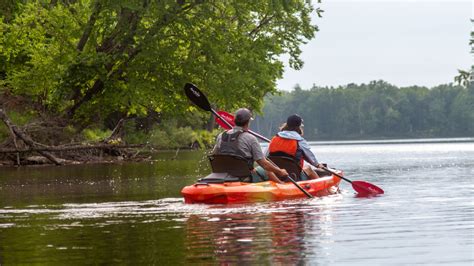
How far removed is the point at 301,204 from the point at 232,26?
72.7 feet

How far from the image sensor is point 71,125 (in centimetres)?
3769

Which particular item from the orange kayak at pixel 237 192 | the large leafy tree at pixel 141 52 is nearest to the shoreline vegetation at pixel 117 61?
the large leafy tree at pixel 141 52

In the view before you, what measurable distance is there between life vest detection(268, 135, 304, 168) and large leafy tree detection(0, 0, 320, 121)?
53.2 feet

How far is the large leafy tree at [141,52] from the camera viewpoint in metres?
34.9

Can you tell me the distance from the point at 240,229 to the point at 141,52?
924 inches

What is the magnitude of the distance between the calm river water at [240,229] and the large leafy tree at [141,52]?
14.4 m

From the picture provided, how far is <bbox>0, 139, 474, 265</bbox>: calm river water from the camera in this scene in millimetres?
9711

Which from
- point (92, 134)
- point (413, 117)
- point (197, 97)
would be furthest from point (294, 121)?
point (413, 117)

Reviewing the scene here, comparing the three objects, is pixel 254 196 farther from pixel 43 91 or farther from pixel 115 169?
pixel 43 91

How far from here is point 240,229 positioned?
40.1 ft

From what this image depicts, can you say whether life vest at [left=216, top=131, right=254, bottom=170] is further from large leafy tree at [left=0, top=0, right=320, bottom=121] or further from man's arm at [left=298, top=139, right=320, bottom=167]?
large leafy tree at [left=0, top=0, right=320, bottom=121]

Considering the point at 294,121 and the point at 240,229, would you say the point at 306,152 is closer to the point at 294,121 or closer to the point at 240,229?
the point at 294,121

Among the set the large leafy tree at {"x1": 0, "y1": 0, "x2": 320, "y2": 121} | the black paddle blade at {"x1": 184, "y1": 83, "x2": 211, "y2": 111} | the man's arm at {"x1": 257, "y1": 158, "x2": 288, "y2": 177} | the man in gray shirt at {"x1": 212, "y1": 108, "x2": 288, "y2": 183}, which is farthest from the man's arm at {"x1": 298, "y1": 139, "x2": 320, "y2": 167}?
the large leafy tree at {"x1": 0, "y1": 0, "x2": 320, "y2": 121}

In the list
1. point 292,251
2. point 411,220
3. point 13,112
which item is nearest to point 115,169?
point 13,112
